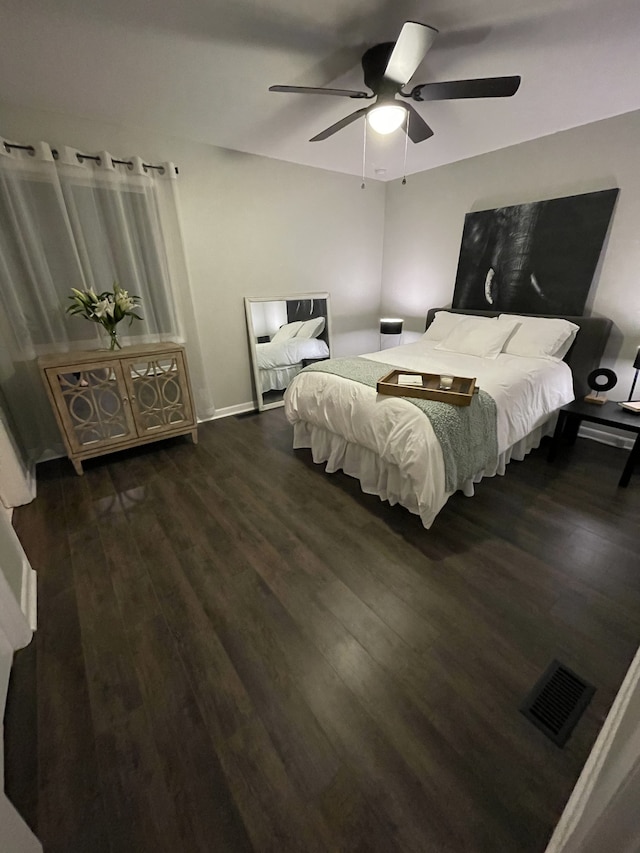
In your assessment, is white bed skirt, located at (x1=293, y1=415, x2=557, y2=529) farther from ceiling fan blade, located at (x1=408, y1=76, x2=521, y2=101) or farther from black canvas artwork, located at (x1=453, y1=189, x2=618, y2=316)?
ceiling fan blade, located at (x1=408, y1=76, x2=521, y2=101)

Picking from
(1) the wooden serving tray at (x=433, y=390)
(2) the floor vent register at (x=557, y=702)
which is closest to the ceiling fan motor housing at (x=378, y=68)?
(1) the wooden serving tray at (x=433, y=390)

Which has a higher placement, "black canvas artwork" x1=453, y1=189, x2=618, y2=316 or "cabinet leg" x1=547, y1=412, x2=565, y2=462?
"black canvas artwork" x1=453, y1=189, x2=618, y2=316

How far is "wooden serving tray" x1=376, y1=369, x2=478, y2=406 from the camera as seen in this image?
73.4 inches

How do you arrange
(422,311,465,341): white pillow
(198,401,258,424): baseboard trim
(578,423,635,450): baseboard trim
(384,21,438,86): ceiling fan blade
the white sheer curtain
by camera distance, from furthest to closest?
(198,401,258,424): baseboard trim
(422,311,465,341): white pillow
(578,423,635,450): baseboard trim
the white sheer curtain
(384,21,438,86): ceiling fan blade

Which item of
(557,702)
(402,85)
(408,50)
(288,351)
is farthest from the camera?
(288,351)

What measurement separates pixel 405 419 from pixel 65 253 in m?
2.70

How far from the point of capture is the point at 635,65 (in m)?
1.83

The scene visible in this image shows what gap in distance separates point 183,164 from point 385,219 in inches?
95.8

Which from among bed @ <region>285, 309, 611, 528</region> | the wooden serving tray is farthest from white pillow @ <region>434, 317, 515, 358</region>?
the wooden serving tray

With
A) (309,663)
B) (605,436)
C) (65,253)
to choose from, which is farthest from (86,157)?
(605,436)

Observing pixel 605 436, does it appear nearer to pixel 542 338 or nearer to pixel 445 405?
pixel 542 338

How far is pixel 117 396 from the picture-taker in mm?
2551

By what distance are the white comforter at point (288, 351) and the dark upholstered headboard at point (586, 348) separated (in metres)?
2.41

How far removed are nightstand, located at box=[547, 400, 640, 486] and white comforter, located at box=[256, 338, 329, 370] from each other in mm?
2511
